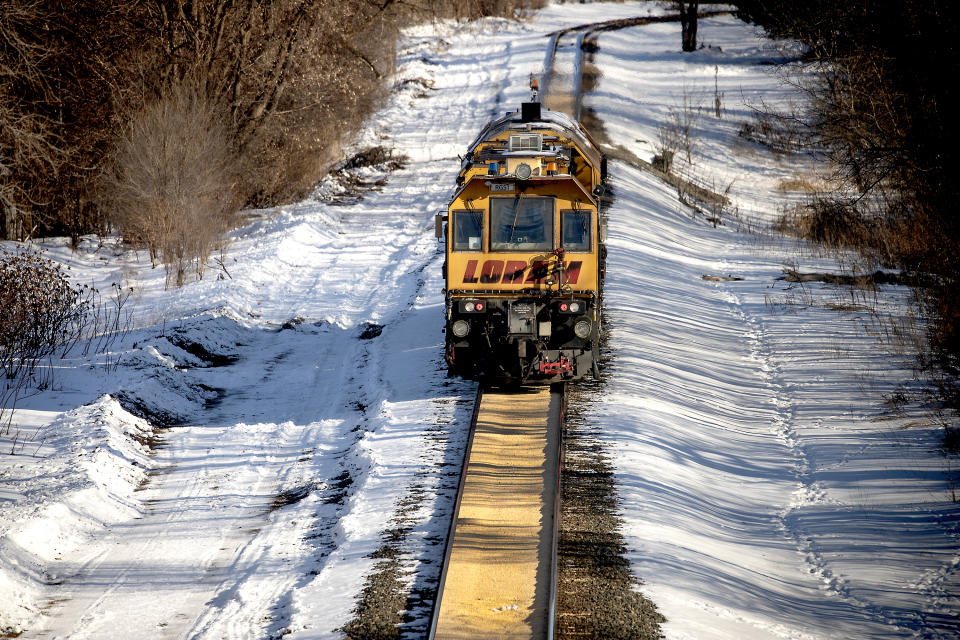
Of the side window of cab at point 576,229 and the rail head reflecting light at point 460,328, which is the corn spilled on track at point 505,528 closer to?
the rail head reflecting light at point 460,328

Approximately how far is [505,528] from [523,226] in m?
5.10

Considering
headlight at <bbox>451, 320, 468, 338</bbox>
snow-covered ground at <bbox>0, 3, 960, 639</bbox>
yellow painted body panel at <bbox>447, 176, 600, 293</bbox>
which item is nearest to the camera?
snow-covered ground at <bbox>0, 3, 960, 639</bbox>

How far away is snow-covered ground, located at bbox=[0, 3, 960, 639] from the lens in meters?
A: 8.62

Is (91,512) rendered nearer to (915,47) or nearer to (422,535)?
(422,535)

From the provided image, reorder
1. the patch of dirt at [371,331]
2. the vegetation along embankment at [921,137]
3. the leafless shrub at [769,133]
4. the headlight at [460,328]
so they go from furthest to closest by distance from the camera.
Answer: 1. the leafless shrub at [769,133]
2. the patch of dirt at [371,331]
3. the headlight at [460,328]
4. the vegetation along embankment at [921,137]

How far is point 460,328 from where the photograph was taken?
1286cm

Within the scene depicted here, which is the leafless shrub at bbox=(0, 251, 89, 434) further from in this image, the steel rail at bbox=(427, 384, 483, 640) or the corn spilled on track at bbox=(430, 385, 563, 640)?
the corn spilled on track at bbox=(430, 385, 563, 640)

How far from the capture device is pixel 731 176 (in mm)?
33938

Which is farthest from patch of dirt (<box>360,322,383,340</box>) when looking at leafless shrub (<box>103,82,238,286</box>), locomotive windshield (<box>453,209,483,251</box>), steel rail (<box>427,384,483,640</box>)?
leafless shrub (<box>103,82,238,286</box>)

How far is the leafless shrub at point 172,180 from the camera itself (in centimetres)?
2142

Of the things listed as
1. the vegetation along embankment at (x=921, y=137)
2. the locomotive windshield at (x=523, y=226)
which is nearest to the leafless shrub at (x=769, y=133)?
the vegetation along embankment at (x=921, y=137)

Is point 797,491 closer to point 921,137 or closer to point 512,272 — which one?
point 512,272

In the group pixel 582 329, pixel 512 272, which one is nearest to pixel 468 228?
pixel 512 272

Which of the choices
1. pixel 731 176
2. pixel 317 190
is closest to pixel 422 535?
pixel 317 190
